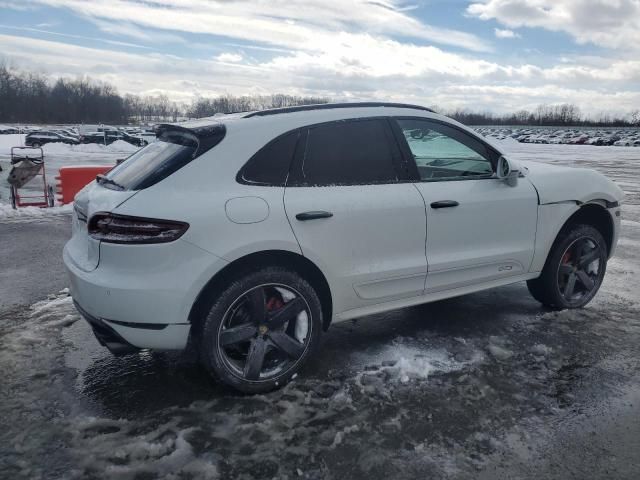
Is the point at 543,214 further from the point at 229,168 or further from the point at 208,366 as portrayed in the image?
the point at 208,366

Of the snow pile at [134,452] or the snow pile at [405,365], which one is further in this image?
the snow pile at [405,365]

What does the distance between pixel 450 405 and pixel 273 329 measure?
1.18 metres

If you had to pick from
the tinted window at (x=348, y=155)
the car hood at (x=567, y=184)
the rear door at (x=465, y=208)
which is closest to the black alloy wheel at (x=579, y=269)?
the car hood at (x=567, y=184)

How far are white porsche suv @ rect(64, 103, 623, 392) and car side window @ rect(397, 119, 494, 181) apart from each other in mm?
12

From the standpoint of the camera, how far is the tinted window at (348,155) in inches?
135

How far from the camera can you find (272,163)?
3307mm

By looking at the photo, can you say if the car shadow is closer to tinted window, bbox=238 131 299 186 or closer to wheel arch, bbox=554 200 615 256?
wheel arch, bbox=554 200 615 256

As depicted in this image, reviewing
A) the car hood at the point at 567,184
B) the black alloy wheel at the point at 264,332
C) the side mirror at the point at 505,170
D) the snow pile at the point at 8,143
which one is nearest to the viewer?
the black alloy wheel at the point at 264,332

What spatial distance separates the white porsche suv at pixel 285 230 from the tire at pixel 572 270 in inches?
18.4

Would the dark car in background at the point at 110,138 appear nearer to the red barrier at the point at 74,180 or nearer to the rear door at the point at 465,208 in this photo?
the red barrier at the point at 74,180

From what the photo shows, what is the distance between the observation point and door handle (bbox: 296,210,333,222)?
128 inches

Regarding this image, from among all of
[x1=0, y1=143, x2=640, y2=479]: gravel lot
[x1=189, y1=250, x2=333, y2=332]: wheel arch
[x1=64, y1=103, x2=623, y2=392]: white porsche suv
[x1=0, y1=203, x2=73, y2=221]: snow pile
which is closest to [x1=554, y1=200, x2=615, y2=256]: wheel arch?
[x1=64, y1=103, x2=623, y2=392]: white porsche suv

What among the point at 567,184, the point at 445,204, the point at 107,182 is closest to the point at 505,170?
the point at 445,204

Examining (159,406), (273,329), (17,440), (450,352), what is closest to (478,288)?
(450,352)
